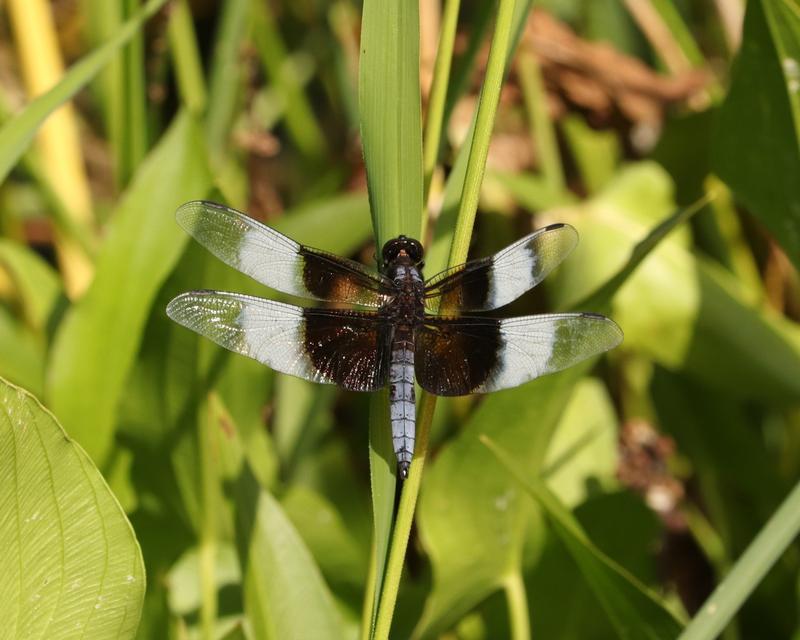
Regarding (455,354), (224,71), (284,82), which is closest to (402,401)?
(455,354)

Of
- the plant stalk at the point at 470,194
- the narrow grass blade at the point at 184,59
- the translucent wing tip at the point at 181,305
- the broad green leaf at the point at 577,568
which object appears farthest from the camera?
the narrow grass blade at the point at 184,59

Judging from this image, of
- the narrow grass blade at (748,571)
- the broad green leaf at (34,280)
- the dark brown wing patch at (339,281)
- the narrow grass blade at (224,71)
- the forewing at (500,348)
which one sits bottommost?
the narrow grass blade at (748,571)

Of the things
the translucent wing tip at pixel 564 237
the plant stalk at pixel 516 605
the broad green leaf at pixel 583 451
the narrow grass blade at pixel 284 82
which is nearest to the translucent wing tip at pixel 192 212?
the translucent wing tip at pixel 564 237

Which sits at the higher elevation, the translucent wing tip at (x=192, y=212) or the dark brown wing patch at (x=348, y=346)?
the translucent wing tip at (x=192, y=212)

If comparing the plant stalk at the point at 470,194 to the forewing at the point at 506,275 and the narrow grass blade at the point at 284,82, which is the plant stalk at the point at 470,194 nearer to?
the forewing at the point at 506,275

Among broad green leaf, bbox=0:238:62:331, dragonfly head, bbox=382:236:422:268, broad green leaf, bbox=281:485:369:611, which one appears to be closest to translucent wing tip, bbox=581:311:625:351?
dragonfly head, bbox=382:236:422:268

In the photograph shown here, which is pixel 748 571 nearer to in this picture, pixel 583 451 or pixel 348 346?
pixel 348 346

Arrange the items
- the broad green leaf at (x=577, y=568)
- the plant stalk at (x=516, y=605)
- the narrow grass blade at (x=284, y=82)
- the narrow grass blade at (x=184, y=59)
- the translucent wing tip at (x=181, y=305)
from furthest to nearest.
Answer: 1. the narrow grass blade at (x=284, y=82)
2. the narrow grass blade at (x=184, y=59)
3. the broad green leaf at (x=577, y=568)
4. the plant stalk at (x=516, y=605)
5. the translucent wing tip at (x=181, y=305)
